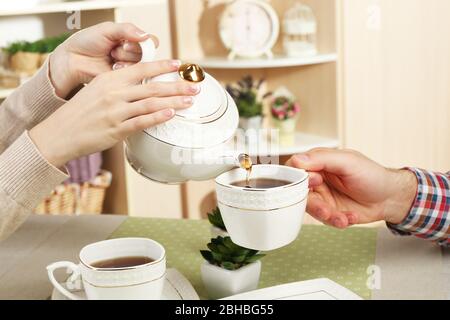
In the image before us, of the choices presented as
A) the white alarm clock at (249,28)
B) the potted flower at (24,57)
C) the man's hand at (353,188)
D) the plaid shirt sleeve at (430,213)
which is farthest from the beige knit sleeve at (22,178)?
the white alarm clock at (249,28)

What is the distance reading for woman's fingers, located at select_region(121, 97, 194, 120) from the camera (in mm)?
774

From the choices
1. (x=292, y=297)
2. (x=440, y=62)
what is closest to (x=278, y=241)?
(x=292, y=297)

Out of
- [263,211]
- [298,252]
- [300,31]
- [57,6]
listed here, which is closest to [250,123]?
[300,31]

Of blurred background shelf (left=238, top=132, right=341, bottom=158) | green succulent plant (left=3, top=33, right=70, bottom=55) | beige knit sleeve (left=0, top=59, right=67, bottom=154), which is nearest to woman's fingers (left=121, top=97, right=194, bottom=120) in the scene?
beige knit sleeve (left=0, top=59, right=67, bottom=154)

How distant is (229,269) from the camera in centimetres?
82

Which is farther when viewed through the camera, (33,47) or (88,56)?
(33,47)

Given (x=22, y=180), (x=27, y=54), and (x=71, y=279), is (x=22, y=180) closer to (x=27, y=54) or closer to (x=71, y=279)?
(x=71, y=279)

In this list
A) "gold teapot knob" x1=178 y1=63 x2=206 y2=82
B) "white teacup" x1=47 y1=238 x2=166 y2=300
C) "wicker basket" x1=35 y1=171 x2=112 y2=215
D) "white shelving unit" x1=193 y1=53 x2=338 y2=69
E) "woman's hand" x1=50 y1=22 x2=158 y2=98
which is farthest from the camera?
"white shelving unit" x1=193 y1=53 x2=338 y2=69

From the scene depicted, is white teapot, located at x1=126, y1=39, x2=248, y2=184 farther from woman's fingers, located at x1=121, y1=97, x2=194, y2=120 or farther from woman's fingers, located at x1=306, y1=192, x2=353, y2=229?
woman's fingers, located at x1=306, y1=192, x2=353, y2=229

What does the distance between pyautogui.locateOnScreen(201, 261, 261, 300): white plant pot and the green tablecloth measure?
0.02 meters

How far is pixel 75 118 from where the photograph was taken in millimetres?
823

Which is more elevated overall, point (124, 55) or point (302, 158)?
point (124, 55)

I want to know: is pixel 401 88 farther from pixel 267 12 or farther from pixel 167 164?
pixel 167 164

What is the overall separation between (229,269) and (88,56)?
455 millimetres
